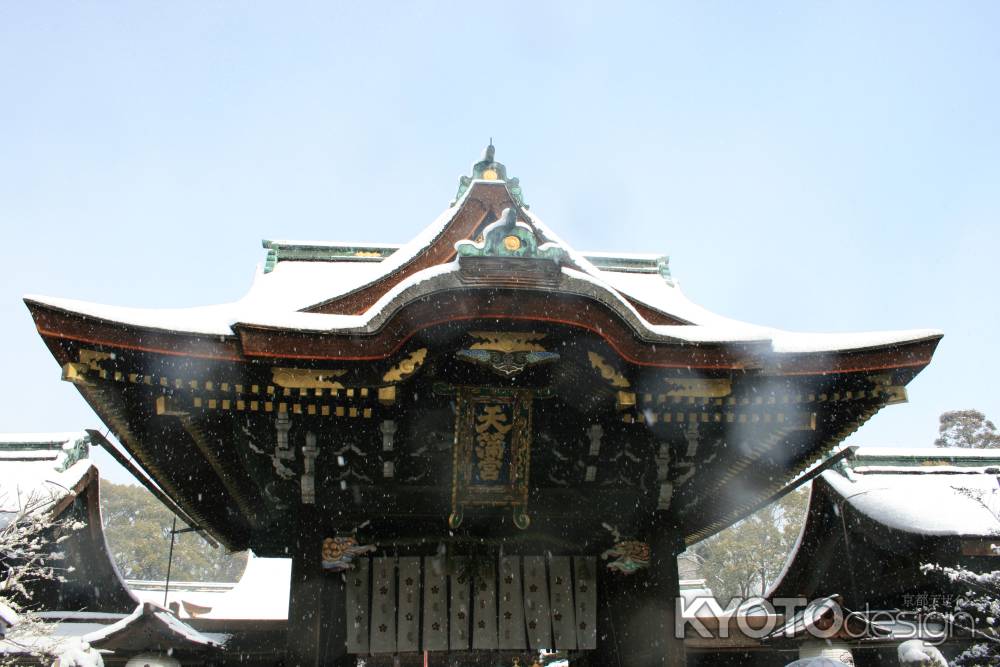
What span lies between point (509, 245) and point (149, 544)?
42694 mm

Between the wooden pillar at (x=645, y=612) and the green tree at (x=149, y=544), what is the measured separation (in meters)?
38.4

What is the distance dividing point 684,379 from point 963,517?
4735 mm

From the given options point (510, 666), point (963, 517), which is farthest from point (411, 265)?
point (510, 666)

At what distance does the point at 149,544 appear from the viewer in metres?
41.0

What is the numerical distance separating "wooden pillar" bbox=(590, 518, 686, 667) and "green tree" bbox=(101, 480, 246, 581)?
38410 mm

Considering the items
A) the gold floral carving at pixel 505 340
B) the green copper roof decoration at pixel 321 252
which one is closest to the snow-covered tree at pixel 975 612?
the gold floral carving at pixel 505 340

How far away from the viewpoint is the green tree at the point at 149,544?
133 feet

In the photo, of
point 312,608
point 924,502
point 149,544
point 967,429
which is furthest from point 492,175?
point 149,544

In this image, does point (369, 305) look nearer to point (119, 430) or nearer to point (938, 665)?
point (119, 430)

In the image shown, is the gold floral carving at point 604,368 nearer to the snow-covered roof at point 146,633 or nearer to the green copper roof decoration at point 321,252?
the snow-covered roof at point 146,633

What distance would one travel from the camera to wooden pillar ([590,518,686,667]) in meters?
6.50

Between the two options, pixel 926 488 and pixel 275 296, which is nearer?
pixel 275 296

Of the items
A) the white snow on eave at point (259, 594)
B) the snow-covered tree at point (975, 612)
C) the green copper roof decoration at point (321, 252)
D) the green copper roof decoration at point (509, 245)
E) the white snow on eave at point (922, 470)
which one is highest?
the green copper roof decoration at point (321, 252)

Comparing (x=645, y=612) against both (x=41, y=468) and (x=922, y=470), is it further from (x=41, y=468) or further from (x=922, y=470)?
(x=41, y=468)
